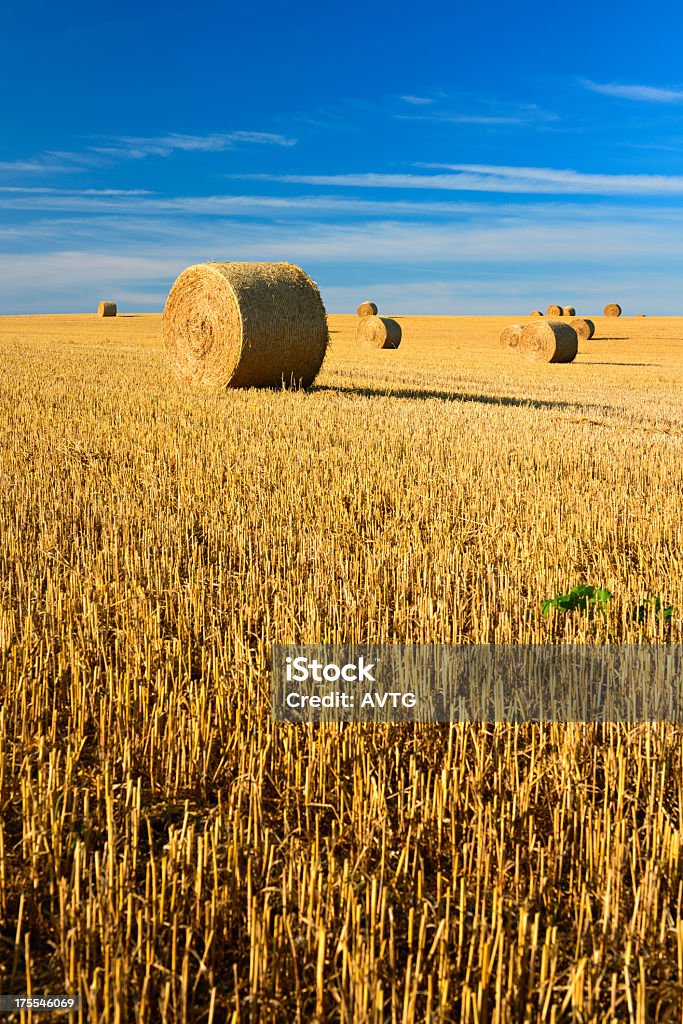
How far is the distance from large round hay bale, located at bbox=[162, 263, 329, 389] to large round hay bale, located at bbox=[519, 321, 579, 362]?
637 inches

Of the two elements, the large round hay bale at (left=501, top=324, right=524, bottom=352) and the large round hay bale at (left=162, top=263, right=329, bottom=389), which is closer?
the large round hay bale at (left=162, top=263, right=329, bottom=389)

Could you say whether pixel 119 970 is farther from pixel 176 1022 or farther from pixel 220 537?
pixel 220 537

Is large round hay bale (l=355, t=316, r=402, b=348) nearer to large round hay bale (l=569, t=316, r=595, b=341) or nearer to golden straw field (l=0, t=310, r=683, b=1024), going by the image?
large round hay bale (l=569, t=316, r=595, b=341)

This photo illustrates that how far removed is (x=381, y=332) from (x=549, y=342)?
24.8 ft

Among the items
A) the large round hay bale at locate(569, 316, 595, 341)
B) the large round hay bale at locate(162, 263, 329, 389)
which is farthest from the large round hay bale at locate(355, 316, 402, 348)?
the large round hay bale at locate(162, 263, 329, 389)

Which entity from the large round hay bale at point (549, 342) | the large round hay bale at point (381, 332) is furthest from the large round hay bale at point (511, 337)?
the large round hay bale at point (381, 332)

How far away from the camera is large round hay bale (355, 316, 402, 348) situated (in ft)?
114

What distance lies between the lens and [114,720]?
10.8ft

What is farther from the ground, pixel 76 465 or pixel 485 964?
pixel 76 465

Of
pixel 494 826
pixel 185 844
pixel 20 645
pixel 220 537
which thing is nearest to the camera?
pixel 185 844

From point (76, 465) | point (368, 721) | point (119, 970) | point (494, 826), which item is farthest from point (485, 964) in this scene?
point (76, 465)

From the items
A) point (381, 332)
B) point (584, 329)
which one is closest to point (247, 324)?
point (381, 332)

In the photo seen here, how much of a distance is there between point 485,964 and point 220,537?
392 cm

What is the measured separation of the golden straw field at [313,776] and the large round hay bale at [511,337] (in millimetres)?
29062
